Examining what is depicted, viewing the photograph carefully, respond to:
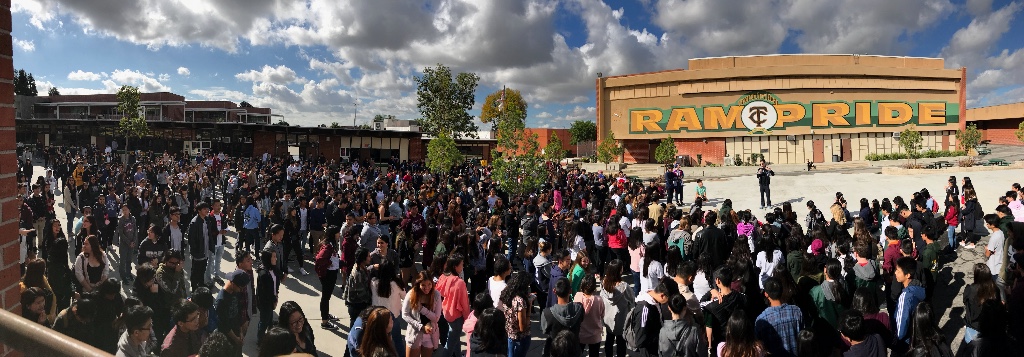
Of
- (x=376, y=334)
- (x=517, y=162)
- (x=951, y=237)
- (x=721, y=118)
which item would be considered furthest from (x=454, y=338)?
(x=721, y=118)

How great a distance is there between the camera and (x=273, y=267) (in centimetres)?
614

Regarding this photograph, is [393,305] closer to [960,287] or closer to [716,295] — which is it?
[716,295]

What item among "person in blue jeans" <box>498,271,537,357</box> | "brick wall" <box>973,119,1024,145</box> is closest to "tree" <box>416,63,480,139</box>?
"person in blue jeans" <box>498,271,537,357</box>

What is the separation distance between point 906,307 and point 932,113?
53.4 metres

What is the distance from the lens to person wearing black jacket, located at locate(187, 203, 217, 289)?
8148 mm

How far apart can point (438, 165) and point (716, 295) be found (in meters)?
22.3

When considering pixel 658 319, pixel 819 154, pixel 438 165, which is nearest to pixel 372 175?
pixel 438 165

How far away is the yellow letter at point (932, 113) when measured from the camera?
45.5m

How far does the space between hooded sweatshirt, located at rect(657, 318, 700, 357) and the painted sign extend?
43485mm

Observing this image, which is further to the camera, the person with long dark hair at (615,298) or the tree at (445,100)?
the tree at (445,100)

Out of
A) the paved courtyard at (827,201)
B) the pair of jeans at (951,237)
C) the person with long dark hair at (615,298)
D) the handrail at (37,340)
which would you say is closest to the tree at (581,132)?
the paved courtyard at (827,201)

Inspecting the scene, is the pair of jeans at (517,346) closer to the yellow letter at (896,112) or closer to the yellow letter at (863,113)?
the yellow letter at (863,113)

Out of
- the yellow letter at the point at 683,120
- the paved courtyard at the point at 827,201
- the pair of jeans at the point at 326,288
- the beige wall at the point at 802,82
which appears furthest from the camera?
the yellow letter at the point at 683,120

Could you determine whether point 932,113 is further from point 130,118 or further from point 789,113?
point 130,118
